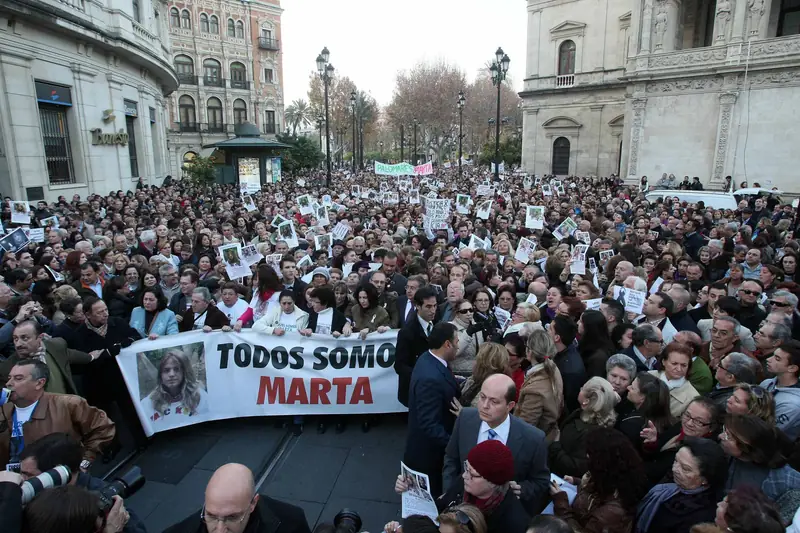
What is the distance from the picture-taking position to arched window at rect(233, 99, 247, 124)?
5709 centimetres

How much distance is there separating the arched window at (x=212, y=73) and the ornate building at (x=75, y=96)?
28.9 metres

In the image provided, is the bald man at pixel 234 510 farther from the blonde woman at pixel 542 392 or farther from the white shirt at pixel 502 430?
the blonde woman at pixel 542 392

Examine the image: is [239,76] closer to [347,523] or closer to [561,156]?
[561,156]

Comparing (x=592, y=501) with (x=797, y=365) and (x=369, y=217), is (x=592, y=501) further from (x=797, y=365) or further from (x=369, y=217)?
(x=369, y=217)

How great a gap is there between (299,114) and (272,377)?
8636cm

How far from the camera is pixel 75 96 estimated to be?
776 inches

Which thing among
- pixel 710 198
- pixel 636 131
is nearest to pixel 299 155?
pixel 636 131

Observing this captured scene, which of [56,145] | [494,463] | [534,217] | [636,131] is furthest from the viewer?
[636,131]

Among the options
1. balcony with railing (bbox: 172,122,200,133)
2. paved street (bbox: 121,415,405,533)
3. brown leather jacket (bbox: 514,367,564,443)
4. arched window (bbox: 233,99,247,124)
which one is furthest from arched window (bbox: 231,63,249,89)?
brown leather jacket (bbox: 514,367,564,443)

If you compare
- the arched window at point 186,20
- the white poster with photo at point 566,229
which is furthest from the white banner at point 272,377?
the arched window at point 186,20

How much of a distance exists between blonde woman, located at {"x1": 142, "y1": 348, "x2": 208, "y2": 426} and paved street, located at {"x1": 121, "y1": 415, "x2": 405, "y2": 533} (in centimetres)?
34

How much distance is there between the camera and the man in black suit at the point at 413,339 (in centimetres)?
477

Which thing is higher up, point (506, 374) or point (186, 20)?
point (186, 20)

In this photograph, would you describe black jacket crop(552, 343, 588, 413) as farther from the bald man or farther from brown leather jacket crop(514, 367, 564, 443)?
the bald man
